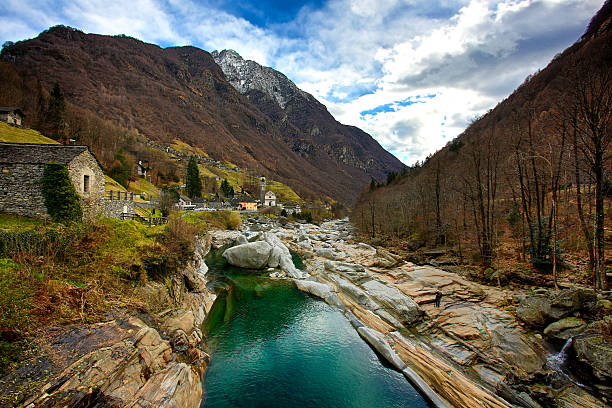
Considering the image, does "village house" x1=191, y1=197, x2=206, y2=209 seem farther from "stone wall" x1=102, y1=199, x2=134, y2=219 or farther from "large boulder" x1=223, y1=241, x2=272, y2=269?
"stone wall" x1=102, y1=199, x2=134, y2=219

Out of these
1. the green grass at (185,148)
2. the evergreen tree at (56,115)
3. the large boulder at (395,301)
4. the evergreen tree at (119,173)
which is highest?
the green grass at (185,148)

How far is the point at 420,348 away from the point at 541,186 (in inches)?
779

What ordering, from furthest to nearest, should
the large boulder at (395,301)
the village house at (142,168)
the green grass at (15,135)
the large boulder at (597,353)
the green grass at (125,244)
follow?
the village house at (142,168) → the green grass at (15,135) → the large boulder at (395,301) → the green grass at (125,244) → the large boulder at (597,353)

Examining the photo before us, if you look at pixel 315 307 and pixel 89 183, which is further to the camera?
pixel 315 307

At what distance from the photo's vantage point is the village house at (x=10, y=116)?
34094mm

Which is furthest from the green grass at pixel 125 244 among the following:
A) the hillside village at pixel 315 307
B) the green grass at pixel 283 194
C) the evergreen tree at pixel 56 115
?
the green grass at pixel 283 194

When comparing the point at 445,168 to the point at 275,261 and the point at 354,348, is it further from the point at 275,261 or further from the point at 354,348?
the point at 354,348

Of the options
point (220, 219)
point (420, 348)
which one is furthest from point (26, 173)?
point (220, 219)

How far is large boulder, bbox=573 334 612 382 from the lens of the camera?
858 centimetres

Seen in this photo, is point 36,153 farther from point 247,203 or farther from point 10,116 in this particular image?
point 247,203

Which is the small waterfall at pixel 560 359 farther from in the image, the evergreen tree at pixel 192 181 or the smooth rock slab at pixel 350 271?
the evergreen tree at pixel 192 181

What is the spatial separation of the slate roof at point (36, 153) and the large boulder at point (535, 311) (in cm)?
2816

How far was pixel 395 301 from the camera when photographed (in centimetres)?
1798

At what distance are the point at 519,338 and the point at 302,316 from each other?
12388 millimetres
